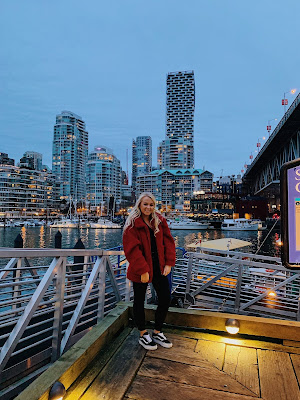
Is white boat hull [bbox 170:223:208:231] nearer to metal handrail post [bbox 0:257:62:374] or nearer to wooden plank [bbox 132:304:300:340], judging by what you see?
wooden plank [bbox 132:304:300:340]

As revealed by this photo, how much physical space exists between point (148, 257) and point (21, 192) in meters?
150

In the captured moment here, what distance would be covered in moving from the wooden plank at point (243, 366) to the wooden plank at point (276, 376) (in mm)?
59

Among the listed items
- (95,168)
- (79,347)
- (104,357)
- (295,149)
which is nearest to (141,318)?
(104,357)

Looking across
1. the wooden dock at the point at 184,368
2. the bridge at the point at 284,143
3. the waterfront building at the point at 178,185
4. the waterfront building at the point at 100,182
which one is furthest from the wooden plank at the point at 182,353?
the waterfront building at the point at 100,182

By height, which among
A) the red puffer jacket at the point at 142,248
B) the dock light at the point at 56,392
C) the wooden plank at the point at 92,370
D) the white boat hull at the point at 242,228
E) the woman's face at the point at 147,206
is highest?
the woman's face at the point at 147,206

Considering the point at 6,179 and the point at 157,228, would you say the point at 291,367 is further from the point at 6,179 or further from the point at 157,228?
the point at 6,179

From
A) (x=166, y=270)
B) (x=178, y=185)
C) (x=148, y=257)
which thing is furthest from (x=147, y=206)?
(x=178, y=185)

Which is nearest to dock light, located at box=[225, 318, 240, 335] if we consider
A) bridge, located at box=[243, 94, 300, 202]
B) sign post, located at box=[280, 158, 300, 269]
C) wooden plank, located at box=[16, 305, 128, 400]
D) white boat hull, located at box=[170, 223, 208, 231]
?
sign post, located at box=[280, 158, 300, 269]

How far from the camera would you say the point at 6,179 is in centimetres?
13475

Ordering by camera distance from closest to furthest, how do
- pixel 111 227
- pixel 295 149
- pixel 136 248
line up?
pixel 136 248, pixel 295 149, pixel 111 227

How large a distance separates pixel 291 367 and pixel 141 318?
5.76 ft

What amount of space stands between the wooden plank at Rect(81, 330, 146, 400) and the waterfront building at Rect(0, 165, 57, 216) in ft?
457

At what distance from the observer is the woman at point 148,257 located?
3.12 m

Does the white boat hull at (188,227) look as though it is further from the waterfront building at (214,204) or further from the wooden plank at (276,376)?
the wooden plank at (276,376)
